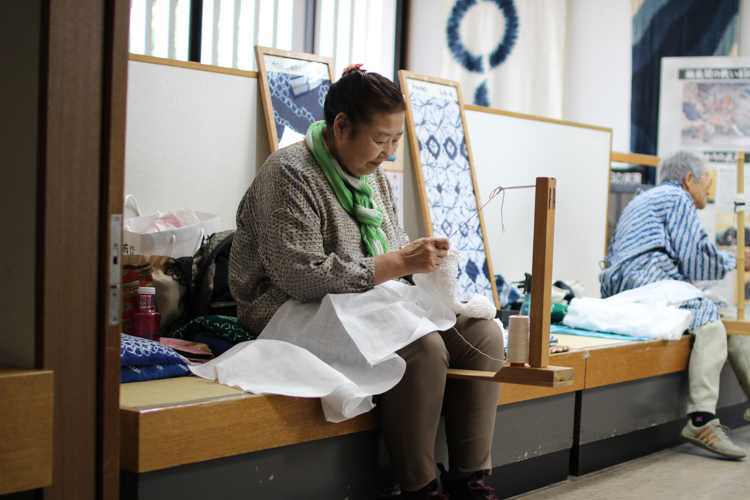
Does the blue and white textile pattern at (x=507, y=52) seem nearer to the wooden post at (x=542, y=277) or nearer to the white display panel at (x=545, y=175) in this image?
the white display panel at (x=545, y=175)

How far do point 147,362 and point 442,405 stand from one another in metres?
0.73

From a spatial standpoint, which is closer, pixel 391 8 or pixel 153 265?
pixel 153 265

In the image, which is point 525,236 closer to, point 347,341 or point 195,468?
point 347,341

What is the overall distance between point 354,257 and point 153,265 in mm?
678

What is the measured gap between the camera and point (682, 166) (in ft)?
11.7

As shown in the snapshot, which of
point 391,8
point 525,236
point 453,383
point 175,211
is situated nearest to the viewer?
point 453,383

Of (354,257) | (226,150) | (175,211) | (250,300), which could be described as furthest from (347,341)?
(226,150)

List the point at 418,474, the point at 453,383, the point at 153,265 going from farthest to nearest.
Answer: the point at 153,265
the point at 453,383
the point at 418,474

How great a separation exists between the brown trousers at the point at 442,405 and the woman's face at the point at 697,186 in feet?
6.75

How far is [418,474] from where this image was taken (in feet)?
5.64

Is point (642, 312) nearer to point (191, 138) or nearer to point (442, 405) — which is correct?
point (442, 405)

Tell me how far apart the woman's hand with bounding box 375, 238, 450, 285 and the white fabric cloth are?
1.57m

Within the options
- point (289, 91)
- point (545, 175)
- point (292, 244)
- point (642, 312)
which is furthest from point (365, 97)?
point (545, 175)

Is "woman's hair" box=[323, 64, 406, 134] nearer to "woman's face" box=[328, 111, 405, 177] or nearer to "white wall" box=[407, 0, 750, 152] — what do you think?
"woman's face" box=[328, 111, 405, 177]
